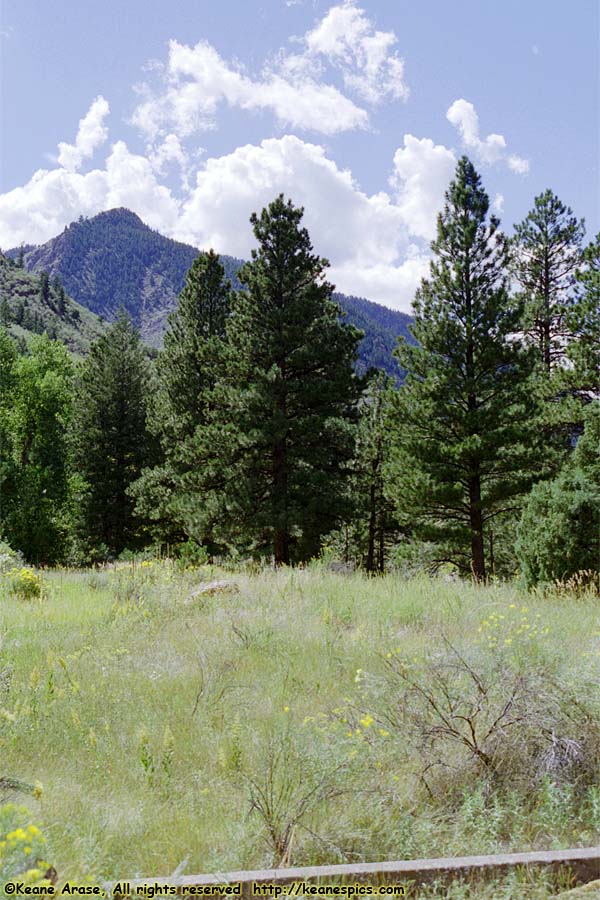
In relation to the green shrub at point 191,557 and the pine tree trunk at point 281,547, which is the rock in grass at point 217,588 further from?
the pine tree trunk at point 281,547

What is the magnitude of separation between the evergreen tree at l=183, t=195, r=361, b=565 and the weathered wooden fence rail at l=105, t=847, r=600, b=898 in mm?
14439

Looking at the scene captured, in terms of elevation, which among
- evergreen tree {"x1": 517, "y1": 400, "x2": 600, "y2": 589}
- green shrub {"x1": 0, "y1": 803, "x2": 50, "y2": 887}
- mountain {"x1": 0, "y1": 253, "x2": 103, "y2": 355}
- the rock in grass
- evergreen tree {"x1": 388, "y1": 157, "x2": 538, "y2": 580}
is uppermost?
mountain {"x1": 0, "y1": 253, "x2": 103, "y2": 355}

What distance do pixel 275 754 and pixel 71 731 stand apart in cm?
153

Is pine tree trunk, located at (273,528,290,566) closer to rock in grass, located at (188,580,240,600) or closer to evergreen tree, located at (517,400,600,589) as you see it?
evergreen tree, located at (517,400,600,589)

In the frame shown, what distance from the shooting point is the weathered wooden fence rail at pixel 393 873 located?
2.63m

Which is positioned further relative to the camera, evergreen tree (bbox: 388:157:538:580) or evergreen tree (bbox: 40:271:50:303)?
evergreen tree (bbox: 40:271:50:303)

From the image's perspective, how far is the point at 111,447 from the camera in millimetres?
29469

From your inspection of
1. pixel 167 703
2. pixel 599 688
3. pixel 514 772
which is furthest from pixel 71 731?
pixel 599 688

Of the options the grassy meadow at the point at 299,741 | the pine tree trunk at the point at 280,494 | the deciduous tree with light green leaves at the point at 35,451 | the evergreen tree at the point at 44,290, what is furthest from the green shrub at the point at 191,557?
the evergreen tree at the point at 44,290

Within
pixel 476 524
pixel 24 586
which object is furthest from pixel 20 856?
pixel 476 524

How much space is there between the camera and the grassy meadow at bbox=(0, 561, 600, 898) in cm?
307

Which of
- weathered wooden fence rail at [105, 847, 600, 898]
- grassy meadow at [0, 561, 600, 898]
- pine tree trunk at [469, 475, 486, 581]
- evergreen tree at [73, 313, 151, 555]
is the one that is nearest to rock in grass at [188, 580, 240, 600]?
grassy meadow at [0, 561, 600, 898]

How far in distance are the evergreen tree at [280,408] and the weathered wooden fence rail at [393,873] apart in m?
14.4

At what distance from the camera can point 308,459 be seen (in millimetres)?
Result: 18266
